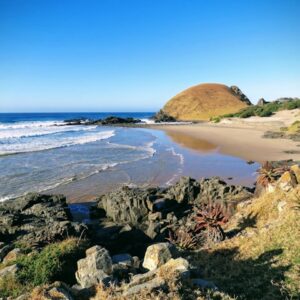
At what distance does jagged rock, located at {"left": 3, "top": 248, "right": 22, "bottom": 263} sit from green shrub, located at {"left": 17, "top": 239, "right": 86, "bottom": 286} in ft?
0.84

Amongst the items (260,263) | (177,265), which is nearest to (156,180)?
(260,263)

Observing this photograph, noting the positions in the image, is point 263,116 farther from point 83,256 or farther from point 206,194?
point 83,256

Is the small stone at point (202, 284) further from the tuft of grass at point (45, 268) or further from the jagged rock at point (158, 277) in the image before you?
the tuft of grass at point (45, 268)

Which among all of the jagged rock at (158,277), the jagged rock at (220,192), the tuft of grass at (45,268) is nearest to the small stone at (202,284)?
the jagged rock at (158,277)

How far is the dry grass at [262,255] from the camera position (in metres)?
6.78

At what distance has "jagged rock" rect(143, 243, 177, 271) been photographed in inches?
278

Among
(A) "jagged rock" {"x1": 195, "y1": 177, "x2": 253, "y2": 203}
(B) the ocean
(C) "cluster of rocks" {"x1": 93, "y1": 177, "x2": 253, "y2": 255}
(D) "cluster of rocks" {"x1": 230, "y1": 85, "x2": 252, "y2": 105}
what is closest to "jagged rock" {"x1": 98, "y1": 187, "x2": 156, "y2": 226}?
(C) "cluster of rocks" {"x1": 93, "y1": 177, "x2": 253, "y2": 255}

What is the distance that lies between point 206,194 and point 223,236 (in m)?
4.28

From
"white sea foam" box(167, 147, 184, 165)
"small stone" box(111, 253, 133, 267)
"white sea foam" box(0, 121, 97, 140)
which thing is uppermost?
"small stone" box(111, 253, 133, 267)

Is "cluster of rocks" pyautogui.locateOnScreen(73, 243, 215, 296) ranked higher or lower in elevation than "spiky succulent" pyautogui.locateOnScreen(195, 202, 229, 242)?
higher

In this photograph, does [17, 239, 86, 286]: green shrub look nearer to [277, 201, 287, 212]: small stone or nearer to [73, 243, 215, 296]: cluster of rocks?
[73, 243, 215, 296]: cluster of rocks

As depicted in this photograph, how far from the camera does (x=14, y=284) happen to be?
21.2 feet

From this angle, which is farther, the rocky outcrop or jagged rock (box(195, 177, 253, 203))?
jagged rock (box(195, 177, 253, 203))

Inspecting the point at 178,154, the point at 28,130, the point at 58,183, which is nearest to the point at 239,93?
the point at 28,130
